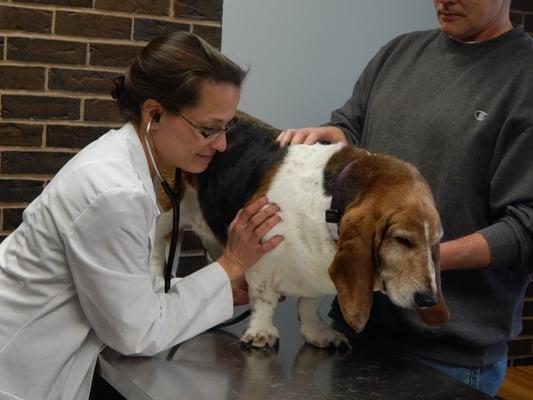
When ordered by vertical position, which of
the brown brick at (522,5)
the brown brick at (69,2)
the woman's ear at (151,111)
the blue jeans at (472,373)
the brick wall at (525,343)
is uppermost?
the brown brick at (522,5)

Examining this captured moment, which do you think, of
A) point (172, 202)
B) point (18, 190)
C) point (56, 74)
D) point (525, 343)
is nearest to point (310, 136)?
point (172, 202)

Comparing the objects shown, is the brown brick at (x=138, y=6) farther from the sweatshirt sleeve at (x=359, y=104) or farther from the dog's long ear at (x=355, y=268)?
the dog's long ear at (x=355, y=268)

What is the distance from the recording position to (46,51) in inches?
115

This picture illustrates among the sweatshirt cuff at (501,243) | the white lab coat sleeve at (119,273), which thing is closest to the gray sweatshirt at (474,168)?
the sweatshirt cuff at (501,243)

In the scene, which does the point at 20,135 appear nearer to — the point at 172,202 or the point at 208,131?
the point at 172,202

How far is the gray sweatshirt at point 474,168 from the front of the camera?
2.09 meters

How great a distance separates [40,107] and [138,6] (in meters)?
0.53

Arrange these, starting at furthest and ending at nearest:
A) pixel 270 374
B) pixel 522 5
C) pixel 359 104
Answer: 1. pixel 522 5
2. pixel 359 104
3. pixel 270 374

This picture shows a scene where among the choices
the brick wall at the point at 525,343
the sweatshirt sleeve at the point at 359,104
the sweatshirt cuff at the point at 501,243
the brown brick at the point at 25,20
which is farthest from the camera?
the brick wall at the point at 525,343

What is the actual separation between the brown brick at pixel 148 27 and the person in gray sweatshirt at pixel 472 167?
998 millimetres

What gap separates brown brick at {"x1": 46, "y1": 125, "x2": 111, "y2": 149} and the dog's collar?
135 centimetres

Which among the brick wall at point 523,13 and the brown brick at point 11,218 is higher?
the brick wall at point 523,13

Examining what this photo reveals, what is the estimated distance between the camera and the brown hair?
6.16ft

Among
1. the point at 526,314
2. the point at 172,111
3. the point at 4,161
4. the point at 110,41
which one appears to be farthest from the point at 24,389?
the point at 526,314
